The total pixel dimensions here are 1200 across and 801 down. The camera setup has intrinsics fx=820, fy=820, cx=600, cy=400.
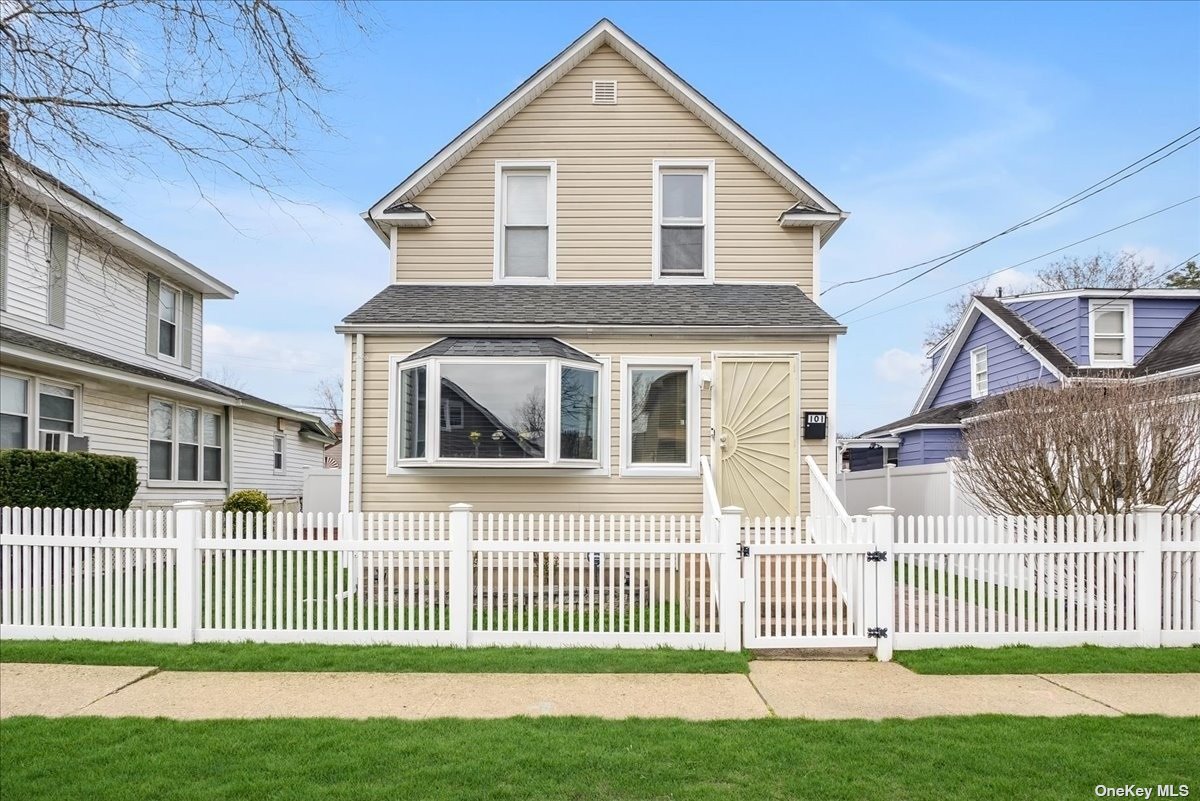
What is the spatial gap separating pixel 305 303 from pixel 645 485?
9821mm

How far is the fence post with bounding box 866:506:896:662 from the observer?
721cm

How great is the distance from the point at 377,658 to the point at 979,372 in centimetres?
1762

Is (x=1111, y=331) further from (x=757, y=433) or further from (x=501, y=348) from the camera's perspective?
(x=501, y=348)

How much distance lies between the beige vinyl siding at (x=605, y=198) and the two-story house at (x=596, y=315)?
0.03m

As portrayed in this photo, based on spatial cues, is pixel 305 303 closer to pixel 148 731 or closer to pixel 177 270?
pixel 177 270

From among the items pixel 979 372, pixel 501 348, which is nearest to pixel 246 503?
pixel 501 348

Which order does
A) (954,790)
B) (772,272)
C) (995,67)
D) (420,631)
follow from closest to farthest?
(954,790)
(420,631)
(772,272)
(995,67)

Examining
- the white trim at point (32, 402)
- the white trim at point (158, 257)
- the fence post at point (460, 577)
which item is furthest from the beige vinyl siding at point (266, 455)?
the fence post at point (460, 577)

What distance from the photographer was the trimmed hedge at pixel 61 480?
10.5 metres

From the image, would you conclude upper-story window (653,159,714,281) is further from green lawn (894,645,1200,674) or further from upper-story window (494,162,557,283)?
green lawn (894,645,1200,674)

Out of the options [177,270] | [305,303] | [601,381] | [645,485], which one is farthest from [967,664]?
[177,270]

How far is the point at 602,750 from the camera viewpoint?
469 centimetres

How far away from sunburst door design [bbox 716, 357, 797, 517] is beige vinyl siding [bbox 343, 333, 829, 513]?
184mm

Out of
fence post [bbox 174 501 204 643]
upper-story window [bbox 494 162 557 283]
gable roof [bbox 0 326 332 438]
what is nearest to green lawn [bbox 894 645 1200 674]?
fence post [bbox 174 501 204 643]
